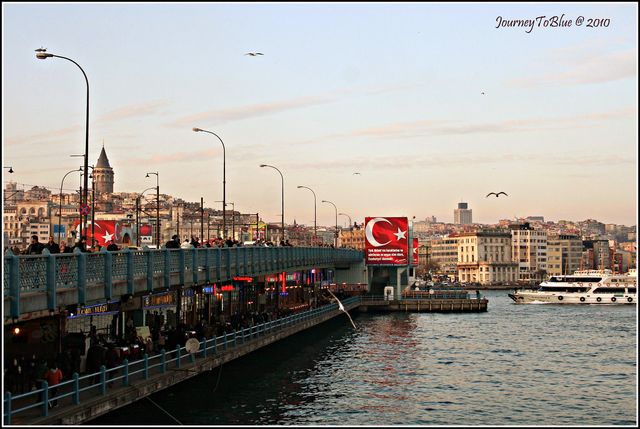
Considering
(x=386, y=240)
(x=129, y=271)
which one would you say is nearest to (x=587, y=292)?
(x=386, y=240)

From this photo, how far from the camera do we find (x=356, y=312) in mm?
108312

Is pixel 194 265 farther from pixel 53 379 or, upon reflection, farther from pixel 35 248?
pixel 53 379

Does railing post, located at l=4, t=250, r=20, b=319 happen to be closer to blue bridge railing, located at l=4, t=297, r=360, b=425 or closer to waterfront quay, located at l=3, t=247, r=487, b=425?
waterfront quay, located at l=3, t=247, r=487, b=425

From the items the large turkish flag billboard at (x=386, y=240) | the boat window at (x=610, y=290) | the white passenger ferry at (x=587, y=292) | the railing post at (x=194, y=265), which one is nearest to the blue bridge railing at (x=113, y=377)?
the railing post at (x=194, y=265)

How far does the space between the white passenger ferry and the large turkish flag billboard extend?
139 ft

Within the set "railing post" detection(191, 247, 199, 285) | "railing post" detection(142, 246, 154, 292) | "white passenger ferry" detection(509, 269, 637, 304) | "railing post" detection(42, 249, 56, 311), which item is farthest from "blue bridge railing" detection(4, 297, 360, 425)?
"white passenger ferry" detection(509, 269, 637, 304)

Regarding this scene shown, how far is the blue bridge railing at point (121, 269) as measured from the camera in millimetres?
26266

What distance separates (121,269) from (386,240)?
254 feet

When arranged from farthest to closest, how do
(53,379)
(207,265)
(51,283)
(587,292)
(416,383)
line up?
(587,292), (416,383), (207,265), (53,379), (51,283)

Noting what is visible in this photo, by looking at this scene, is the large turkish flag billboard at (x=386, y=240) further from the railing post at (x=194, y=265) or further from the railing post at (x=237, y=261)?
the railing post at (x=194, y=265)

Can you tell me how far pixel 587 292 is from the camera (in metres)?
142

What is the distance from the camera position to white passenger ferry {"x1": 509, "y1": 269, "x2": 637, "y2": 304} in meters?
140

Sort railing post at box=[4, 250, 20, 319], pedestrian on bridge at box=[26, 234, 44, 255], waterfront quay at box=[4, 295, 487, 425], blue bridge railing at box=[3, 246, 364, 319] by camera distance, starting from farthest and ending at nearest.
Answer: pedestrian on bridge at box=[26, 234, 44, 255] < waterfront quay at box=[4, 295, 487, 425] < blue bridge railing at box=[3, 246, 364, 319] < railing post at box=[4, 250, 20, 319]

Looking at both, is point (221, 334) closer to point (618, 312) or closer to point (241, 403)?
point (241, 403)
